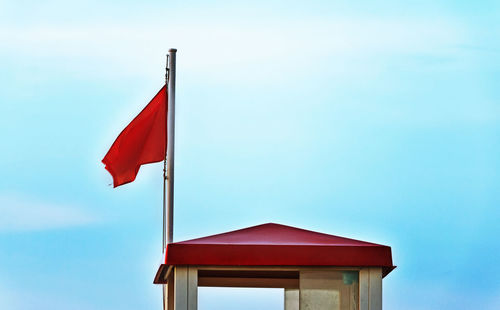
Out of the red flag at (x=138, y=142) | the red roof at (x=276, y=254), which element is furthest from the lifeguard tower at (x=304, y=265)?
the red flag at (x=138, y=142)

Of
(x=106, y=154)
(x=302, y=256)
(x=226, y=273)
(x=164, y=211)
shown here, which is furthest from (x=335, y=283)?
(x=106, y=154)

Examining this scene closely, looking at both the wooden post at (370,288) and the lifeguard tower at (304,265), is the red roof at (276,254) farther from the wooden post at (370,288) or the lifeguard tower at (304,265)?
the wooden post at (370,288)

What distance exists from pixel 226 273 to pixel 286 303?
40.0 inches

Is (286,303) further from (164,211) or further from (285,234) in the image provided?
(164,211)

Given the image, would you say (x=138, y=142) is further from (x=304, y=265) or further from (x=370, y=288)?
(x=370, y=288)

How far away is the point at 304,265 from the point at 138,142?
3.56m

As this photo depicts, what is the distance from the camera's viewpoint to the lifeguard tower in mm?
12523

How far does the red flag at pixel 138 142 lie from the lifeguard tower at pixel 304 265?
237cm

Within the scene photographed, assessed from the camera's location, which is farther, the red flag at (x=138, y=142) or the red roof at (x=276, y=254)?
the red flag at (x=138, y=142)

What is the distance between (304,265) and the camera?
41.4 feet

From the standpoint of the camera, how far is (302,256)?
1262cm

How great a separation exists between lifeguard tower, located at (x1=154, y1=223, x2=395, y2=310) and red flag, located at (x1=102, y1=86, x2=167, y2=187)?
2.37 m

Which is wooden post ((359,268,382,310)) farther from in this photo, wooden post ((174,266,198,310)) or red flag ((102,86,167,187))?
red flag ((102,86,167,187))

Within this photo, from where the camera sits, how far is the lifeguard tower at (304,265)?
12.5 metres
